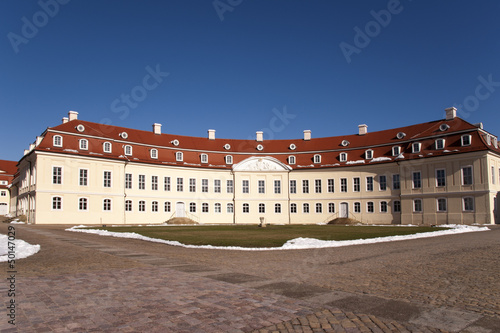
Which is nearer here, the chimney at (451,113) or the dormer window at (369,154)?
the chimney at (451,113)

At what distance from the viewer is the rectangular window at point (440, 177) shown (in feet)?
140

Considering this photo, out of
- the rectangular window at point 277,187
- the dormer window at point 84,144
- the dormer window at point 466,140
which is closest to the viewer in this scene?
the dormer window at point 466,140

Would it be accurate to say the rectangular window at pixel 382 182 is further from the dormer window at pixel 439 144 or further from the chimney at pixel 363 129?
the chimney at pixel 363 129

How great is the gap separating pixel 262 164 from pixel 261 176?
1.72 m

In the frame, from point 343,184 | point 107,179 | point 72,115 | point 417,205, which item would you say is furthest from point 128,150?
point 417,205

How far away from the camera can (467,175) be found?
40750mm

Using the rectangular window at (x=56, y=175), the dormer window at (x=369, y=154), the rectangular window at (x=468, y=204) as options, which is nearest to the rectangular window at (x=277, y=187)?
the dormer window at (x=369, y=154)

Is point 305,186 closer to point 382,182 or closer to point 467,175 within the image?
point 382,182

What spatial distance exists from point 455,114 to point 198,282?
45.6 m

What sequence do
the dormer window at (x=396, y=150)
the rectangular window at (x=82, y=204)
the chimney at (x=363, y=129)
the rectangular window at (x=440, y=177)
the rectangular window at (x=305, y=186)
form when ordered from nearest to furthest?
the rectangular window at (x=440, y=177) < the rectangular window at (x=82, y=204) < the dormer window at (x=396, y=150) < the rectangular window at (x=305, y=186) < the chimney at (x=363, y=129)

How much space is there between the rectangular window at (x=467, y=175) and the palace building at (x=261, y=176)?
107mm

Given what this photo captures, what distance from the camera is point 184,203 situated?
170ft

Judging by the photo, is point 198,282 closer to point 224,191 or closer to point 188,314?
point 188,314

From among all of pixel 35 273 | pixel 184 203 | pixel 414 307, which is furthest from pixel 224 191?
pixel 414 307
